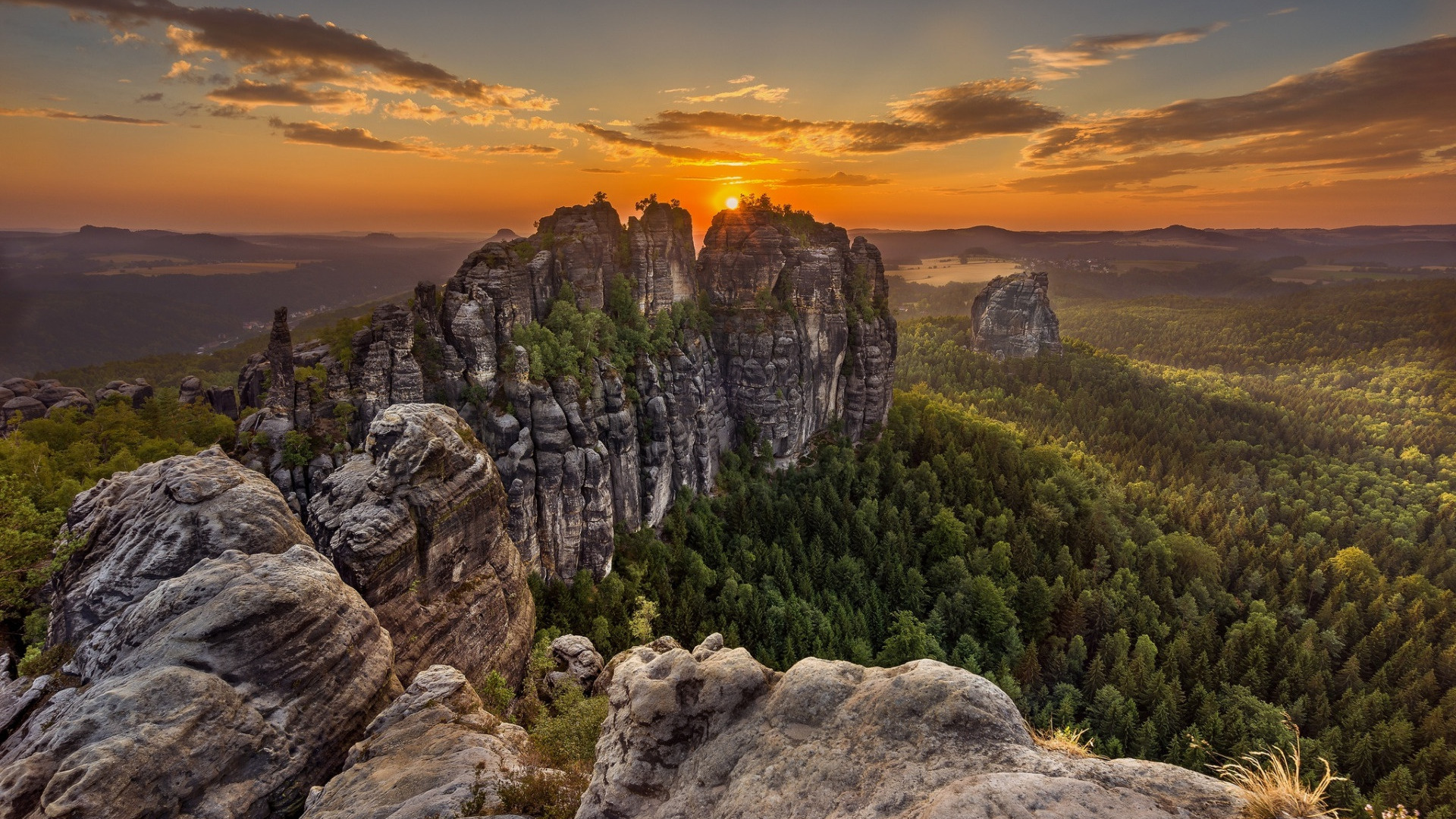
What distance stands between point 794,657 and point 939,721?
123ft

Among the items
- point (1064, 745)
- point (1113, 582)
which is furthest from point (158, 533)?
point (1113, 582)

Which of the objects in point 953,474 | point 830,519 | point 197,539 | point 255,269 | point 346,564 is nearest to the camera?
point 197,539

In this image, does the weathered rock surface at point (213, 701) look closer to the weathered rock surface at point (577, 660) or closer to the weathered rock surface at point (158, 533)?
the weathered rock surface at point (158, 533)

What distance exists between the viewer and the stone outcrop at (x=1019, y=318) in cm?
14925

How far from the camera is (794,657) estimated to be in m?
44.5

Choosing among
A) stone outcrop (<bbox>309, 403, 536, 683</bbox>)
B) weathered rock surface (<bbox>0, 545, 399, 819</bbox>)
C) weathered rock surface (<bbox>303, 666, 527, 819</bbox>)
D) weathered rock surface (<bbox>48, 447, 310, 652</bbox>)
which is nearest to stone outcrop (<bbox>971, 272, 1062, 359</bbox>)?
stone outcrop (<bbox>309, 403, 536, 683</bbox>)

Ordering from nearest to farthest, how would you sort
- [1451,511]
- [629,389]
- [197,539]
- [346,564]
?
[197,539]
[346,564]
[629,389]
[1451,511]

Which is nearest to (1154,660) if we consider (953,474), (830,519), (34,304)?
(953,474)

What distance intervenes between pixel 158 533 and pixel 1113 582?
7508cm

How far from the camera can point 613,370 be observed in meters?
48.8

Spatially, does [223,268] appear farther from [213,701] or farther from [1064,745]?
[1064,745]

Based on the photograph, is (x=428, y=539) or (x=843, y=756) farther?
(x=428, y=539)

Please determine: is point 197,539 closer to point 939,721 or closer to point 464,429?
point 464,429

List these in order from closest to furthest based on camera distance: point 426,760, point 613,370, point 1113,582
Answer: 1. point 426,760
2. point 613,370
3. point 1113,582
